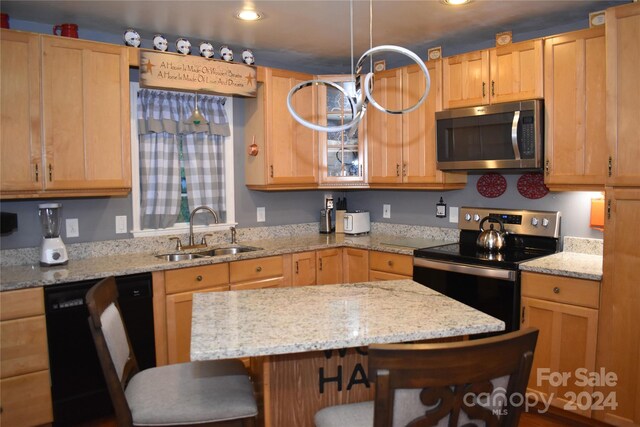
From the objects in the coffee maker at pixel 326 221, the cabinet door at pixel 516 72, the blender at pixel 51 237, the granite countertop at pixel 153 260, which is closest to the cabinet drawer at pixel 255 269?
the granite countertop at pixel 153 260

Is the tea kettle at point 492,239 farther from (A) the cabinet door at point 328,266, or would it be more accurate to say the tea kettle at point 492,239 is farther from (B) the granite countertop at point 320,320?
(B) the granite countertop at point 320,320

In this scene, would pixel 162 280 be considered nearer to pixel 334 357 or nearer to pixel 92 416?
pixel 92 416

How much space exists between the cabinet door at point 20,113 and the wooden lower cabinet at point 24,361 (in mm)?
687

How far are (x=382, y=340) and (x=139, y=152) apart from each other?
2.67 meters

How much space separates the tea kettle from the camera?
3402 millimetres

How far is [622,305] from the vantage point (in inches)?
102

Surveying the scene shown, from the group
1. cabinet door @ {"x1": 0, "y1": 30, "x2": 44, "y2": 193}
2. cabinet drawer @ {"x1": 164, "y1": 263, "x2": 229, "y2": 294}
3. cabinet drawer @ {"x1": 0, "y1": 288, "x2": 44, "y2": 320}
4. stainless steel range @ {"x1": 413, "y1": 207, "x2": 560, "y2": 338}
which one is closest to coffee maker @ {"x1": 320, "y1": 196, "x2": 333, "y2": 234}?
stainless steel range @ {"x1": 413, "y1": 207, "x2": 560, "y2": 338}

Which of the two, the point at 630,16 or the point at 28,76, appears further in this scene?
the point at 28,76

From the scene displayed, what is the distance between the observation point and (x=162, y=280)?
3033 millimetres

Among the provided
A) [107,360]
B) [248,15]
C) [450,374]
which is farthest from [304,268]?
[450,374]

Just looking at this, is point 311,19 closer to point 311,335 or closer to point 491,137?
point 491,137

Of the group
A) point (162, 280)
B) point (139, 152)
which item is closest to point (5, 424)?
point (162, 280)

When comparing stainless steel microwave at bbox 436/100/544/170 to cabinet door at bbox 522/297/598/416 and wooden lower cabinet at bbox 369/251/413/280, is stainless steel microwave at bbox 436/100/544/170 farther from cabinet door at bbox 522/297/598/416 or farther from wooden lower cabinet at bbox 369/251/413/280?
cabinet door at bbox 522/297/598/416

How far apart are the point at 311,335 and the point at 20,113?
227 centimetres
